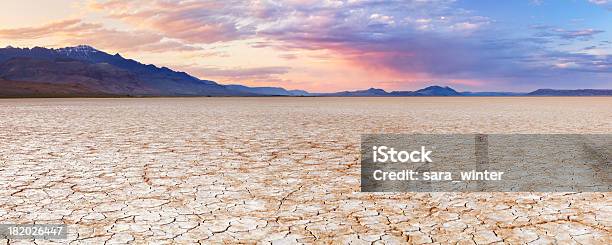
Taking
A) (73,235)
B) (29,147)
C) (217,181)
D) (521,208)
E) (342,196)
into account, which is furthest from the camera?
(29,147)

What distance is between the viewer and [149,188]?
5.02 meters

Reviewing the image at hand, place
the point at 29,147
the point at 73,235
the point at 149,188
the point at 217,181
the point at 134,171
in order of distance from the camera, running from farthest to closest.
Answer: the point at 29,147 → the point at 134,171 → the point at 217,181 → the point at 149,188 → the point at 73,235

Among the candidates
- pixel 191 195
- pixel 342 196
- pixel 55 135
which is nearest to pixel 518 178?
pixel 342 196

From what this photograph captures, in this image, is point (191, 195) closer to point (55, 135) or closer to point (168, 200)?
point (168, 200)

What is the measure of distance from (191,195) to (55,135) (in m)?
7.40

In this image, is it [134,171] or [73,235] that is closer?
[73,235]

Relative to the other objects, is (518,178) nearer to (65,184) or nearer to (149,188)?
(149,188)

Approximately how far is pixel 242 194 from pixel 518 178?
316 cm

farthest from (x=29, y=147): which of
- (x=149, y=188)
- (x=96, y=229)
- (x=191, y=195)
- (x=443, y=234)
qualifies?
(x=443, y=234)

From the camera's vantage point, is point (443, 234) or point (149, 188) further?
point (149, 188)

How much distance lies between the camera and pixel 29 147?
27.8 feet

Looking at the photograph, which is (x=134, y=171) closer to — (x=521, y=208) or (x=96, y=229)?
(x=96, y=229)

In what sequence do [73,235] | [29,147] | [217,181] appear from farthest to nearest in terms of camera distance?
[29,147], [217,181], [73,235]

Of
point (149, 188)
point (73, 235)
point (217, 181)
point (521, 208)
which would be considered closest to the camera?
point (73, 235)
